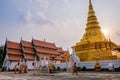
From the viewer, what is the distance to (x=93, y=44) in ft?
105

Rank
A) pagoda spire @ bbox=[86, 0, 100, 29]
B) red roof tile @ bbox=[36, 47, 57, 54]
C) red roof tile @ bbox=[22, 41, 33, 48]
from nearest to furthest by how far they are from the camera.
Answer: pagoda spire @ bbox=[86, 0, 100, 29]
red roof tile @ bbox=[22, 41, 33, 48]
red roof tile @ bbox=[36, 47, 57, 54]

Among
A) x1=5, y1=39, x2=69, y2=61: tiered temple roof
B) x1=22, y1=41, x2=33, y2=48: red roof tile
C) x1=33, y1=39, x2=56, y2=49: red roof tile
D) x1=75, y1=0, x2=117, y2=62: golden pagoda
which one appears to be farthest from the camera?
x1=33, y1=39, x2=56, y2=49: red roof tile

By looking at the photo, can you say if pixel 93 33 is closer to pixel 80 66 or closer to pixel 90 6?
pixel 90 6

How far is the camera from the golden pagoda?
1186 inches

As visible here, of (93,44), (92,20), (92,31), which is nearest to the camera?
(93,44)

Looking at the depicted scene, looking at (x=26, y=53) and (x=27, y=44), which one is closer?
(x=26, y=53)

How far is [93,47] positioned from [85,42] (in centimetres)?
195

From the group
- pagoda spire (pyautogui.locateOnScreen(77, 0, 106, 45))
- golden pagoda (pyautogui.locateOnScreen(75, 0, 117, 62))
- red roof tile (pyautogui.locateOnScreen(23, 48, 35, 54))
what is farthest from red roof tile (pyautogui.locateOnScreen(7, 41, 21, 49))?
pagoda spire (pyautogui.locateOnScreen(77, 0, 106, 45))

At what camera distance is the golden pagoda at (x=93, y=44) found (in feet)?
98.8

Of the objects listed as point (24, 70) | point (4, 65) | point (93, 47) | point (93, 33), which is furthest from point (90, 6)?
point (4, 65)

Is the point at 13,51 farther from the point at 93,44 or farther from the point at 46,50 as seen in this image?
the point at 93,44

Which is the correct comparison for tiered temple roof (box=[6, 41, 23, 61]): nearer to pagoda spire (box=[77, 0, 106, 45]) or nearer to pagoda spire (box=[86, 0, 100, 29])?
pagoda spire (box=[77, 0, 106, 45])

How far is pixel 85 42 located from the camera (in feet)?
108

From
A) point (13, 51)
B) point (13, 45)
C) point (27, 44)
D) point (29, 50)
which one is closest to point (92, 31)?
point (29, 50)
